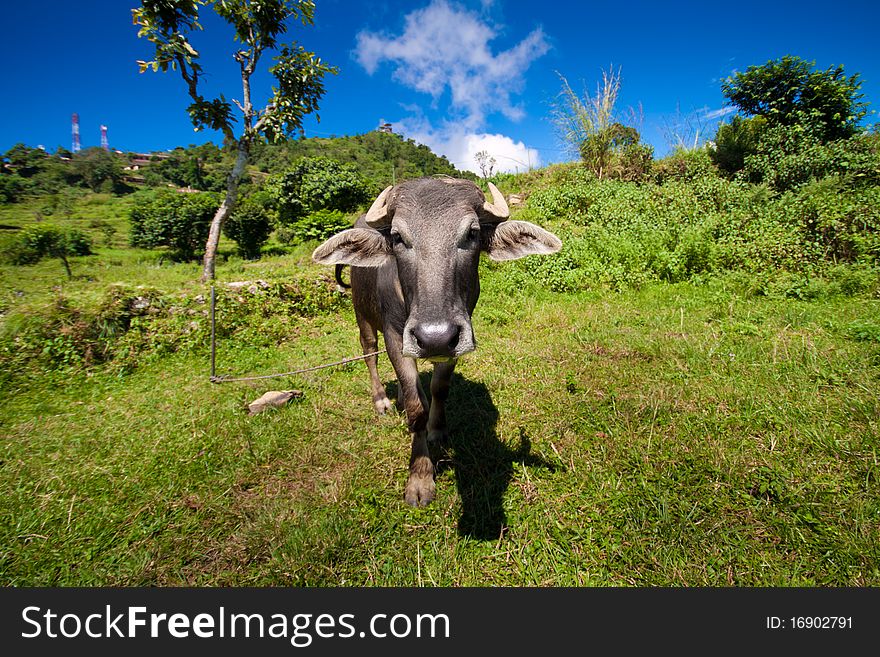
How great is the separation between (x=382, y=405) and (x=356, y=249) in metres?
2.25

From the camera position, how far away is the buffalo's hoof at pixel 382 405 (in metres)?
4.23

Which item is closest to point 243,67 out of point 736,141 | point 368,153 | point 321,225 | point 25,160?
point 321,225

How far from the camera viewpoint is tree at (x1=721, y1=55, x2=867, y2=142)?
38.3ft

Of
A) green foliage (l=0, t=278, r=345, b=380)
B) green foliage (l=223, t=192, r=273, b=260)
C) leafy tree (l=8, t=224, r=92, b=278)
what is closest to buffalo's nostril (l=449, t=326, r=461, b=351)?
green foliage (l=0, t=278, r=345, b=380)

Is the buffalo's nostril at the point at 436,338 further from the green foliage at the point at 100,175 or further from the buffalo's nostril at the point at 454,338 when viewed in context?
the green foliage at the point at 100,175

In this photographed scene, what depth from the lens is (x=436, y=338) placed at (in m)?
1.87

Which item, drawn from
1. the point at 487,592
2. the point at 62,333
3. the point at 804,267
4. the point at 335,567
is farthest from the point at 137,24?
the point at 804,267

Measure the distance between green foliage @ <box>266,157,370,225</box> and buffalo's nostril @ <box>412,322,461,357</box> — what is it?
837 inches

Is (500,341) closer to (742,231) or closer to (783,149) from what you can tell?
(742,231)

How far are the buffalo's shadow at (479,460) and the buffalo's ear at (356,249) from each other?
1.88m

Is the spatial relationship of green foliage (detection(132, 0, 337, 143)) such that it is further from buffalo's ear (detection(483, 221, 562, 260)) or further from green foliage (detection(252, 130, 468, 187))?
green foliage (detection(252, 130, 468, 187))

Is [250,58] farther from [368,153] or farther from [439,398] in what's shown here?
[368,153]

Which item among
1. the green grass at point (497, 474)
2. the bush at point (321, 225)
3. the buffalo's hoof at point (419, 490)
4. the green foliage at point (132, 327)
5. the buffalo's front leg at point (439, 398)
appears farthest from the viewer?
the bush at point (321, 225)

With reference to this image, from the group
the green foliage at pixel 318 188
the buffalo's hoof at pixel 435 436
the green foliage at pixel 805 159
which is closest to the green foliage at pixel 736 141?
the green foliage at pixel 805 159
